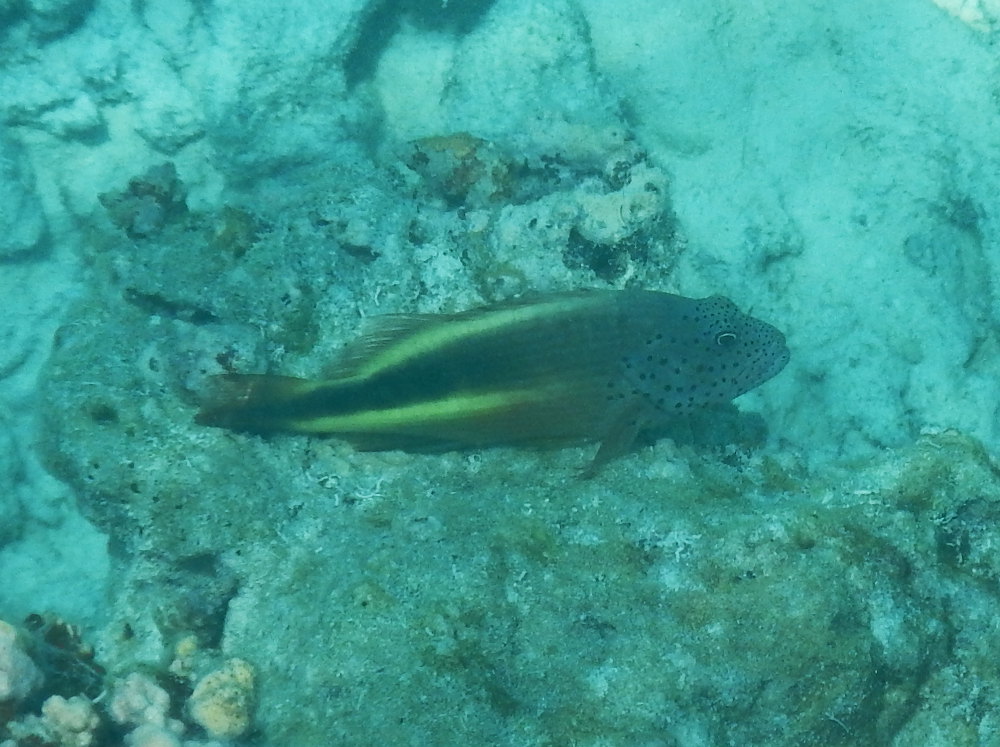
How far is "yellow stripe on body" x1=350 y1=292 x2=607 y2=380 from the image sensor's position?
3.79 meters

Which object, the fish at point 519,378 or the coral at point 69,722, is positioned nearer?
the coral at point 69,722

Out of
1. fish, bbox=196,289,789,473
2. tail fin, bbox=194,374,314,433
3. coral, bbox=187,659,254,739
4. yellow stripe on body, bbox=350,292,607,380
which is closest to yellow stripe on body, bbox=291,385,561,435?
fish, bbox=196,289,789,473

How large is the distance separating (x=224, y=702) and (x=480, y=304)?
8.10ft

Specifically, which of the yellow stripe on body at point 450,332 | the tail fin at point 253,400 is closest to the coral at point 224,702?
the tail fin at point 253,400

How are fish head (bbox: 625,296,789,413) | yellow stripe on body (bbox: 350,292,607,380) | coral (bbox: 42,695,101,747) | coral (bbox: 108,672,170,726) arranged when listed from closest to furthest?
→ coral (bbox: 42,695,101,747) < coral (bbox: 108,672,170,726) < yellow stripe on body (bbox: 350,292,607,380) < fish head (bbox: 625,296,789,413)

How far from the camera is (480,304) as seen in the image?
466cm

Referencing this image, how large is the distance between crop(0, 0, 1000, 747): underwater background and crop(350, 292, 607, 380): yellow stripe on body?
1.95 feet

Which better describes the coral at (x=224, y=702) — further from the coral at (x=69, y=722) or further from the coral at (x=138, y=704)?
the coral at (x=69, y=722)

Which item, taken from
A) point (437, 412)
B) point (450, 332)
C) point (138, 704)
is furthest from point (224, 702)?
point (450, 332)

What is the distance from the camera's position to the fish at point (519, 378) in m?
3.79

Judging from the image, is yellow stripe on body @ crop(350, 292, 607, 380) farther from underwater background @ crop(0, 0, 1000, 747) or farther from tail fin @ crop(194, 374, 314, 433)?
underwater background @ crop(0, 0, 1000, 747)

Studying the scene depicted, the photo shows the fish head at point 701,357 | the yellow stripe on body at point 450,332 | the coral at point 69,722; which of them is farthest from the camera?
the fish head at point 701,357

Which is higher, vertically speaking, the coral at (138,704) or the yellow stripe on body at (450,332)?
the yellow stripe on body at (450,332)

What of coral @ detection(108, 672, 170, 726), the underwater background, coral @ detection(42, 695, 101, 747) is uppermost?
the underwater background
